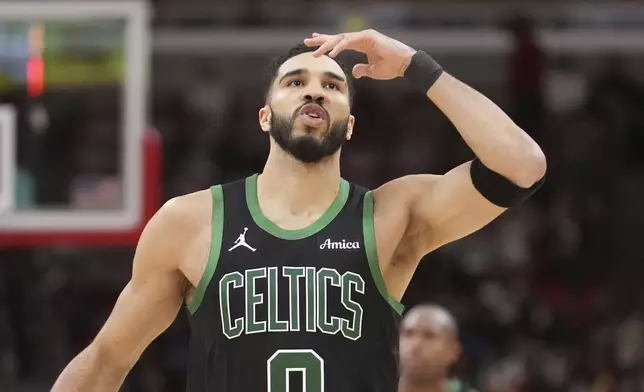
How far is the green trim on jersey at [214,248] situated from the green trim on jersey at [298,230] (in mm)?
90

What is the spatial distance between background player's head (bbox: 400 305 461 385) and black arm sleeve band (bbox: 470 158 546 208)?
233 cm

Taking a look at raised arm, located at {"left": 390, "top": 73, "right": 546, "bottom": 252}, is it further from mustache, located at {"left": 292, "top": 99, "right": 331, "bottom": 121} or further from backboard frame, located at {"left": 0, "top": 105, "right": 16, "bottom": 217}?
backboard frame, located at {"left": 0, "top": 105, "right": 16, "bottom": 217}

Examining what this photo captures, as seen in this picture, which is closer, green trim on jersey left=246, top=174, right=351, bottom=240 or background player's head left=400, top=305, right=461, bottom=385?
green trim on jersey left=246, top=174, right=351, bottom=240

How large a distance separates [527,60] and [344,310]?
8673 mm

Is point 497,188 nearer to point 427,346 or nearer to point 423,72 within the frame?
point 423,72

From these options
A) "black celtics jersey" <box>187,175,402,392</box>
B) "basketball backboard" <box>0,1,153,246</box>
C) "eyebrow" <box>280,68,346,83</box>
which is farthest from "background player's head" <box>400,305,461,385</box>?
"basketball backboard" <box>0,1,153,246</box>

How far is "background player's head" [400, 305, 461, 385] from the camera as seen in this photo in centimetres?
588

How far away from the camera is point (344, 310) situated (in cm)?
357

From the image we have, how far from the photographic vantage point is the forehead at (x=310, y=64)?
3727 millimetres

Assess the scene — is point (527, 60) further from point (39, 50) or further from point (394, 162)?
point (39, 50)

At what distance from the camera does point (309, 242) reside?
11.9ft

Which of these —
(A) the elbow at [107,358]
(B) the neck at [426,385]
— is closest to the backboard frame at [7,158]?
(B) the neck at [426,385]

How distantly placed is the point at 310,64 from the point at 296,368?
0.92 metres

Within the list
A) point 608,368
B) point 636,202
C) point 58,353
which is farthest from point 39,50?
point 636,202
